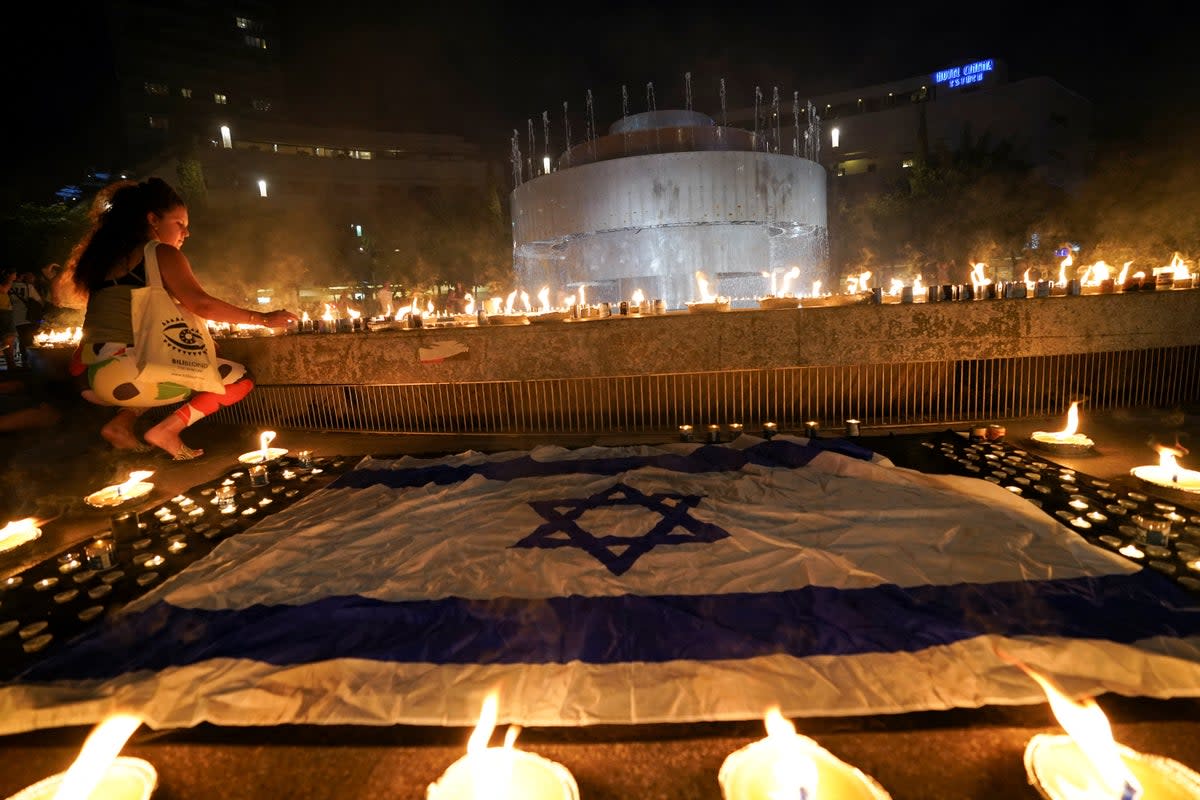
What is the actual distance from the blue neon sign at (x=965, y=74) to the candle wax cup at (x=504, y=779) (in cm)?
5049

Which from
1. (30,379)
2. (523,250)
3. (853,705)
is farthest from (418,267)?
(853,705)

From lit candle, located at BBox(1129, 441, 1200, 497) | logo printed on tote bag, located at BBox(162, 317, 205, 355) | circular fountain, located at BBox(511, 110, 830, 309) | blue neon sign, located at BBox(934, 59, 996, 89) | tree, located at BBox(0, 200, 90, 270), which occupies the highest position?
blue neon sign, located at BBox(934, 59, 996, 89)

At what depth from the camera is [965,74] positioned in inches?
1561

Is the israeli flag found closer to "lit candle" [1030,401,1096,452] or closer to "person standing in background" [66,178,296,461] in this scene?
"lit candle" [1030,401,1096,452]

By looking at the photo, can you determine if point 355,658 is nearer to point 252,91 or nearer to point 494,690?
point 494,690

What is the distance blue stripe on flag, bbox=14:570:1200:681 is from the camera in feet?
7.07

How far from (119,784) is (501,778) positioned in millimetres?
1101

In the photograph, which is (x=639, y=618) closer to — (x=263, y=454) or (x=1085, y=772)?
(x=1085, y=772)

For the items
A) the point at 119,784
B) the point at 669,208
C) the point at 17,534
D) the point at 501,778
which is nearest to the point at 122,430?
the point at 17,534

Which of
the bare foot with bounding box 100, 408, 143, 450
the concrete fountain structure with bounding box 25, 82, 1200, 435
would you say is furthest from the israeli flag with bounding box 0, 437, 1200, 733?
the bare foot with bounding box 100, 408, 143, 450

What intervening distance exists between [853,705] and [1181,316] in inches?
233

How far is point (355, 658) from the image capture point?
220 cm

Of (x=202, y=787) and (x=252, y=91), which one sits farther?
(x=252, y=91)

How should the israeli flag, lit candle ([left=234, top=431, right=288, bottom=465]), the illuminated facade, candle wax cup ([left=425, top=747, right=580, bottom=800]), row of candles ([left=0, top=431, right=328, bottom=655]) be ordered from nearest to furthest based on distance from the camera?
candle wax cup ([left=425, top=747, right=580, bottom=800]), the israeli flag, row of candles ([left=0, top=431, right=328, bottom=655]), lit candle ([left=234, top=431, right=288, bottom=465]), the illuminated facade
